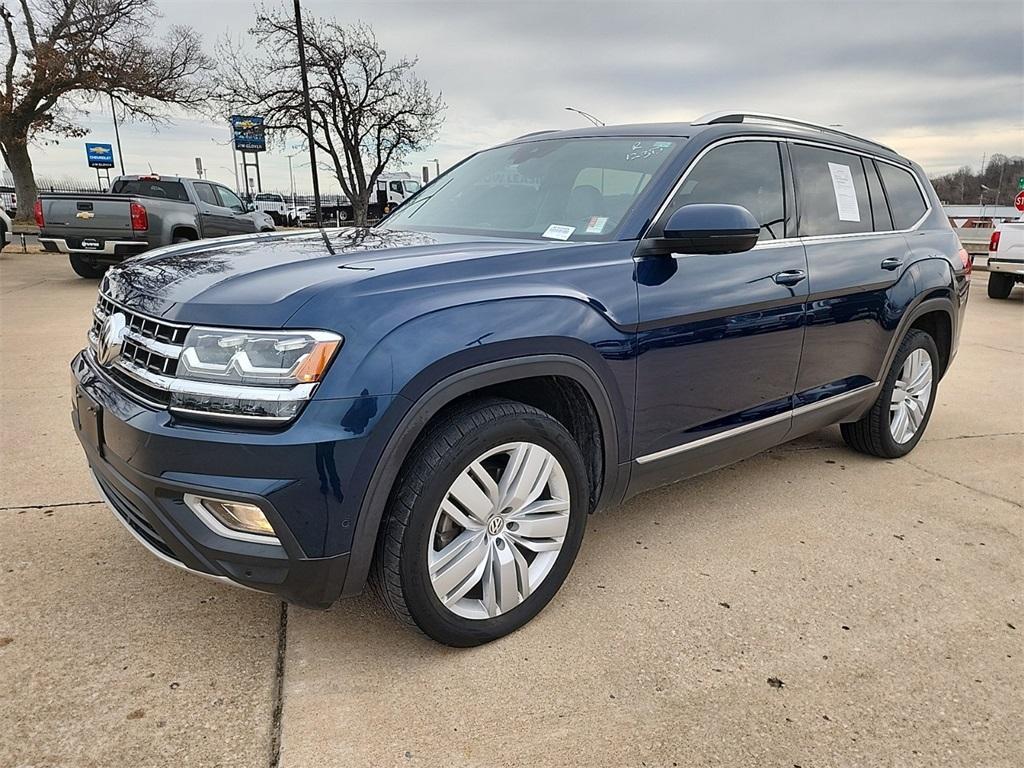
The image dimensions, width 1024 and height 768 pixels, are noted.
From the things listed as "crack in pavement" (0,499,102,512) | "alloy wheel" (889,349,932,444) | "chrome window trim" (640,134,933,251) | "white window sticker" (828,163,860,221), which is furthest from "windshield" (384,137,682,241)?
"alloy wheel" (889,349,932,444)

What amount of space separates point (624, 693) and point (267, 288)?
5.24 ft

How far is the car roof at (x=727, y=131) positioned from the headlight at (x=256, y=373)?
1.93 meters

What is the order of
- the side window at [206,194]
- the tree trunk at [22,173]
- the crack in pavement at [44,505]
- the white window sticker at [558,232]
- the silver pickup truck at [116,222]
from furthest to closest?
the tree trunk at [22,173] < the side window at [206,194] < the silver pickup truck at [116,222] < the crack in pavement at [44,505] < the white window sticker at [558,232]

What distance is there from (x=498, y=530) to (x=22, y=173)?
28.0m

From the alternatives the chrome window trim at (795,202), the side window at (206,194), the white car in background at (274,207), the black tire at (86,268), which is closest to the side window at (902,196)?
the chrome window trim at (795,202)

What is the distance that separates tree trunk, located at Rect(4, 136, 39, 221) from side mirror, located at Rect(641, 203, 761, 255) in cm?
2690

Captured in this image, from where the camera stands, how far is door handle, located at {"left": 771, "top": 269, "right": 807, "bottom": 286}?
3121 mm

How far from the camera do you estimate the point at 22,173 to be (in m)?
24.2

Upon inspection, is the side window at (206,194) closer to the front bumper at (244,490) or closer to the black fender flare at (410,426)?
the front bumper at (244,490)

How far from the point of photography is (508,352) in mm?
2256

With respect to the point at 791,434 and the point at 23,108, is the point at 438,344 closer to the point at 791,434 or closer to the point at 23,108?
the point at 791,434

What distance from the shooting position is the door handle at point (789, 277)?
123 inches

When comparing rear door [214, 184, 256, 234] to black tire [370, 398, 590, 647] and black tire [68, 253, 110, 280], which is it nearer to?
black tire [68, 253, 110, 280]

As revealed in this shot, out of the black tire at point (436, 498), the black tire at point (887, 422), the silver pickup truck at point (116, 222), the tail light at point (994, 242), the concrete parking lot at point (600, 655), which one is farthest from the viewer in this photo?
the tail light at point (994, 242)
